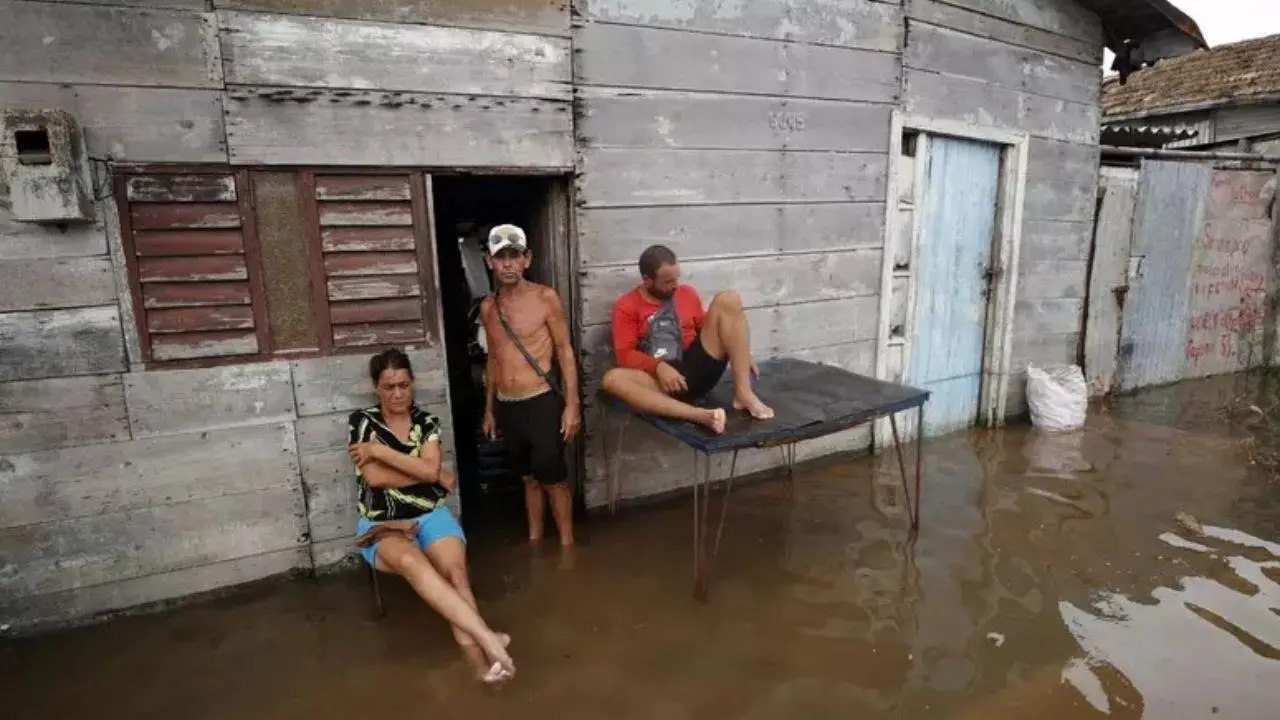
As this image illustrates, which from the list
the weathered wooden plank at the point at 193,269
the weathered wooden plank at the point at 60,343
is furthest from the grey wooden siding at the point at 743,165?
the weathered wooden plank at the point at 60,343

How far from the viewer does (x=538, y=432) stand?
4.05m

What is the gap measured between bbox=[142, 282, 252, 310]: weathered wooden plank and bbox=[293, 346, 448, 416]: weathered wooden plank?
1.46ft

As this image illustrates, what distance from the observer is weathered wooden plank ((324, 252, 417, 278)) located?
3.68 meters

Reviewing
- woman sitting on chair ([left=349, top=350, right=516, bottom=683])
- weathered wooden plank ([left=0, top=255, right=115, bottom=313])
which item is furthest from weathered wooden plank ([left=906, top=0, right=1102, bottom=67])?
weathered wooden plank ([left=0, top=255, right=115, bottom=313])

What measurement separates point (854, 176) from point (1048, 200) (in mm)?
2464

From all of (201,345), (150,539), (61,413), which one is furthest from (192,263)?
(150,539)

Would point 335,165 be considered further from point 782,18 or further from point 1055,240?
point 1055,240

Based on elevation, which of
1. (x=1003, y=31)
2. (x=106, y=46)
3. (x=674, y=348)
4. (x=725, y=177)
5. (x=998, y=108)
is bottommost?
(x=674, y=348)

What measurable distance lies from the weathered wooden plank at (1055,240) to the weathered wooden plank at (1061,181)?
60mm

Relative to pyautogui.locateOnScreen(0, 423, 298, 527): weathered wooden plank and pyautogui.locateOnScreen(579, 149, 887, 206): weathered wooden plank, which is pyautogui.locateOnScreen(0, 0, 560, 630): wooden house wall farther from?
pyautogui.locateOnScreen(579, 149, 887, 206): weathered wooden plank

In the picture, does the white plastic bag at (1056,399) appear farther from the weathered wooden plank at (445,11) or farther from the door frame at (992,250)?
the weathered wooden plank at (445,11)

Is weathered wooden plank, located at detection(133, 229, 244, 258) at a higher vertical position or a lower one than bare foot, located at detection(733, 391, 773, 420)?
higher

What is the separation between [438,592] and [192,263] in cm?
206

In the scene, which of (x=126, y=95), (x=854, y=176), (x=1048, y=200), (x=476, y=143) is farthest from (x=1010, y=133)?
(x=126, y=95)
